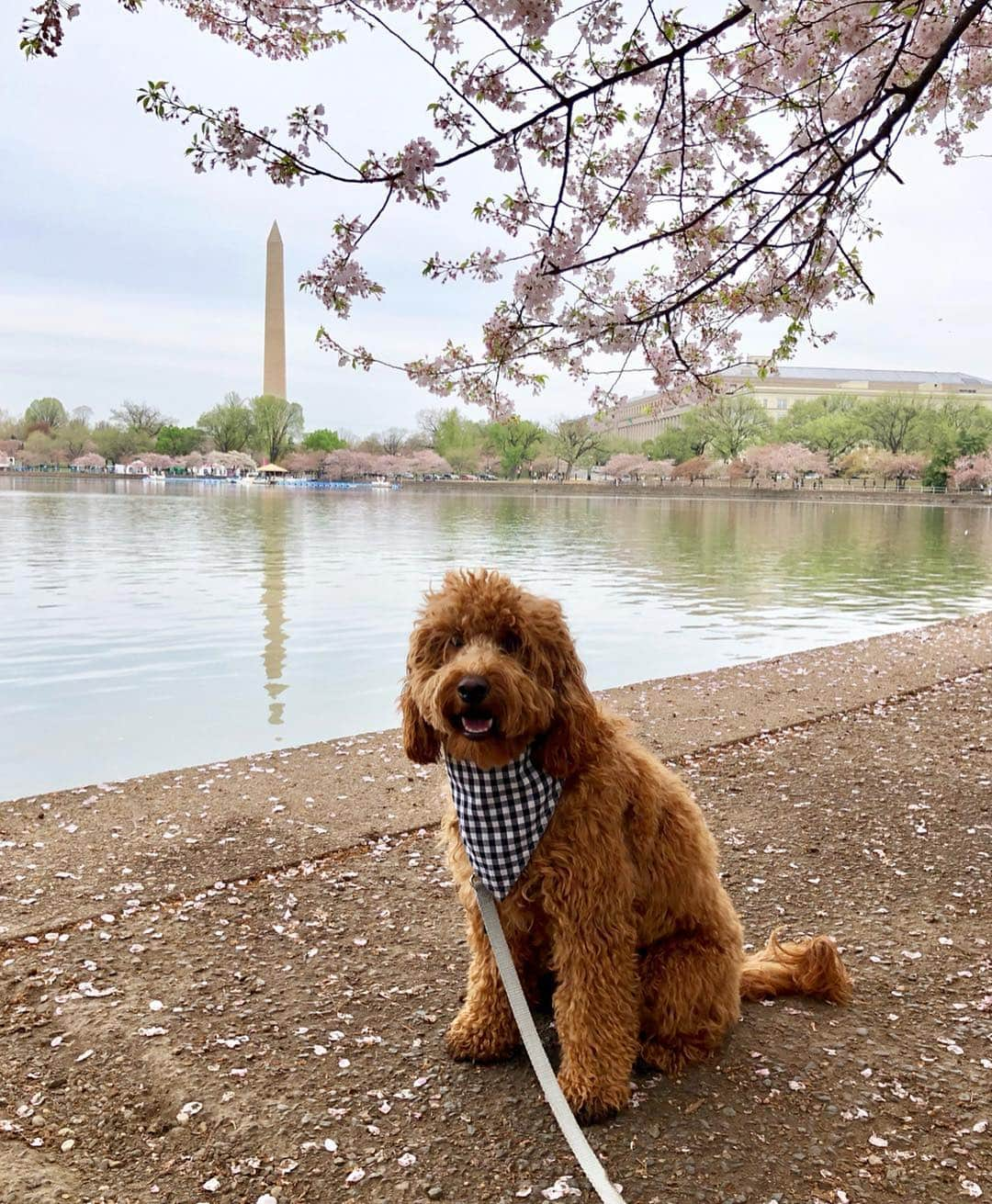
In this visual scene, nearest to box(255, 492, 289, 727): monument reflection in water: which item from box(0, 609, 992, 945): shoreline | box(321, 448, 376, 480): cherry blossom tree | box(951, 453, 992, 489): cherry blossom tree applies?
box(0, 609, 992, 945): shoreline

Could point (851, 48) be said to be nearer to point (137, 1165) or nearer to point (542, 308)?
point (542, 308)

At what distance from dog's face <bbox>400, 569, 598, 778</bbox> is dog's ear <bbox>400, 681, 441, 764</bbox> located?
0.04 feet

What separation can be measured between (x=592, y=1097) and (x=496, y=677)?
114 centimetres

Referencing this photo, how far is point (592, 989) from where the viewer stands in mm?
2424

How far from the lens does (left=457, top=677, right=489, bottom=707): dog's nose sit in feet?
7.24

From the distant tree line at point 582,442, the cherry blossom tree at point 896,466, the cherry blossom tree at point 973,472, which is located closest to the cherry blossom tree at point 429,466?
the distant tree line at point 582,442

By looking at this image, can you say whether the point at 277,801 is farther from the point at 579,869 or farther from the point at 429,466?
the point at 429,466

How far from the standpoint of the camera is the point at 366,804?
4.71 metres

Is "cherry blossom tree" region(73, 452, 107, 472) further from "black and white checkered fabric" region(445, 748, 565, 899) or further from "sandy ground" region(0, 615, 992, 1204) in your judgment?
"black and white checkered fabric" region(445, 748, 565, 899)

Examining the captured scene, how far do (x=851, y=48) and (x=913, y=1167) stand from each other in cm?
601

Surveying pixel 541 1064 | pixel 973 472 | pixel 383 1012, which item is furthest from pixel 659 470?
pixel 541 1064

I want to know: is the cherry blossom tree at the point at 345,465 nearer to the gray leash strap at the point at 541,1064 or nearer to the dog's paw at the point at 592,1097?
the gray leash strap at the point at 541,1064

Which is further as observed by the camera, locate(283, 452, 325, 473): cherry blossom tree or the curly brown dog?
locate(283, 452, 325, 473): cherry blossom tree

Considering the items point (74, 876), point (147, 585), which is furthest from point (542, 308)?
point (147, 585)
